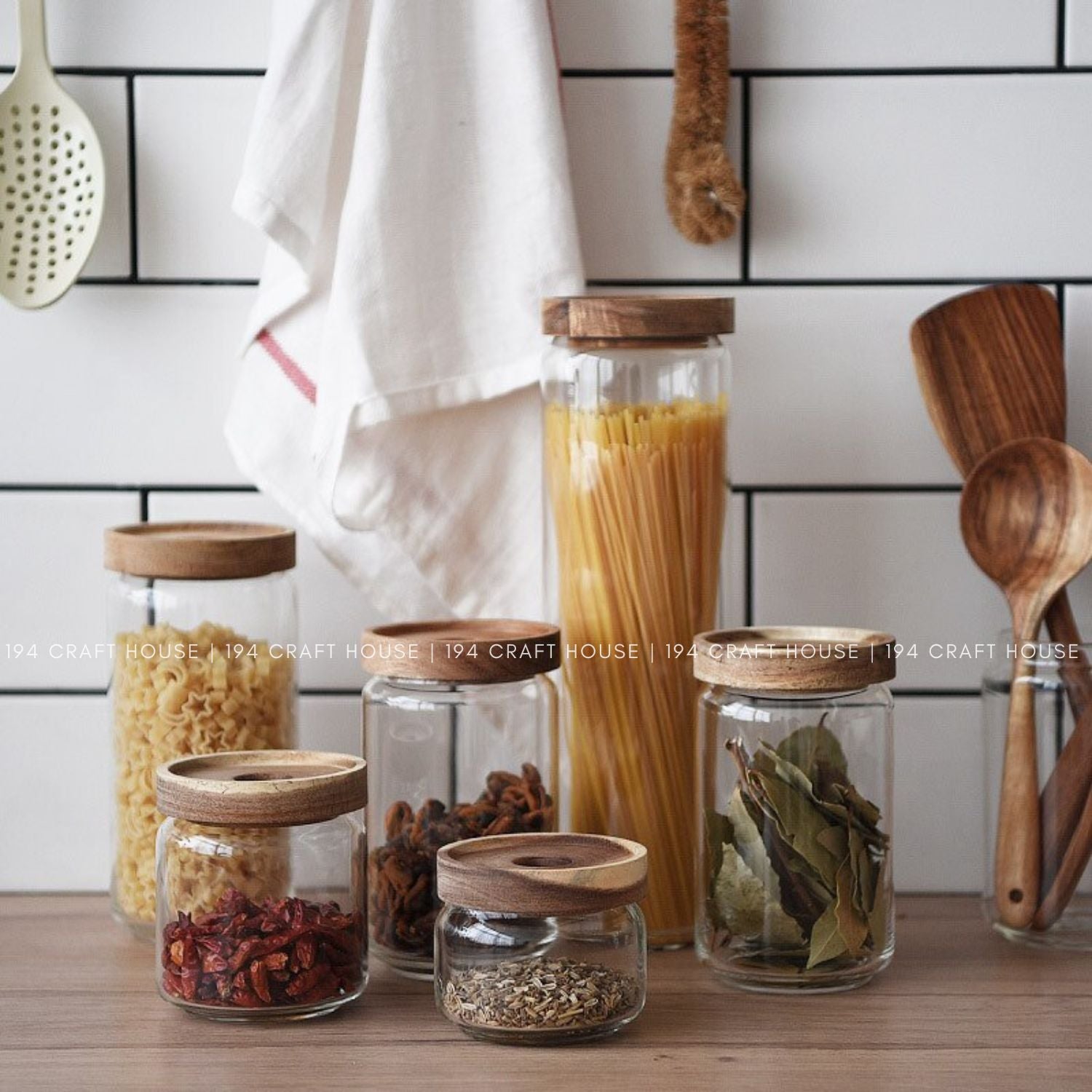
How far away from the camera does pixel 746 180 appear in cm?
91

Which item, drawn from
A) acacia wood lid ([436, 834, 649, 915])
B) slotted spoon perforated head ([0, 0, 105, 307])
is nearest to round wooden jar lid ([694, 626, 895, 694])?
acacia wood lid ([436, 834, 649, 915])

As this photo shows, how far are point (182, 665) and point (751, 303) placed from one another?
428 millimetres

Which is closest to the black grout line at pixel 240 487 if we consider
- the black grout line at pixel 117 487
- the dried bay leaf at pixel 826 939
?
the black grout line at pixel 117 487

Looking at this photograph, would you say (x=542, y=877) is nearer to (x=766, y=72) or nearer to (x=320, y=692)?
(x=320, y=692)

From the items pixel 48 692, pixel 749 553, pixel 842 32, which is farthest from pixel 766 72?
pixel 48 692

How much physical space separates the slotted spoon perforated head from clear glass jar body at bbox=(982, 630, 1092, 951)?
0.64m

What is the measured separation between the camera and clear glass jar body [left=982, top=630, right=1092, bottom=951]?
818 millimetres

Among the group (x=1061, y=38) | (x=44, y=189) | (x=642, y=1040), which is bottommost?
(x=642, y=1040)

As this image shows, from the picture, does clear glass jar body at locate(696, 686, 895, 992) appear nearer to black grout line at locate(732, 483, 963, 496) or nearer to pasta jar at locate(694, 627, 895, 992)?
pasta jar at locate(694, 627, 895, 992)

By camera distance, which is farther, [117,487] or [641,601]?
[117,487]

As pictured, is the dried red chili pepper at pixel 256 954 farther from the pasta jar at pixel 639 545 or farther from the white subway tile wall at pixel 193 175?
the white subway tile wall at pixel 193 175

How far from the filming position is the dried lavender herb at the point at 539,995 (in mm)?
648

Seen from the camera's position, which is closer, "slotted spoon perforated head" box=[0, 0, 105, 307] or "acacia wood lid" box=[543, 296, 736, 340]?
"acacia wood lid" box=[543, 296, 736, 340]

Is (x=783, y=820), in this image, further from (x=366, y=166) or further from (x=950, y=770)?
(x=366, y=166)
